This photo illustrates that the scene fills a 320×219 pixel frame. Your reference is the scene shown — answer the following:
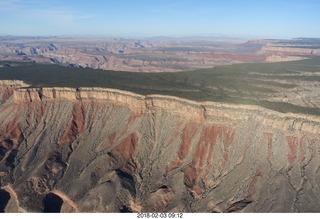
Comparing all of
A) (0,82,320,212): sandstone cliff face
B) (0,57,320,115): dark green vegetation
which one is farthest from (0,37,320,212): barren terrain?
(0,57,320,115): dark green vegetation

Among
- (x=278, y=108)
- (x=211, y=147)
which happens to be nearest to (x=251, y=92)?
(x=278, y=108)

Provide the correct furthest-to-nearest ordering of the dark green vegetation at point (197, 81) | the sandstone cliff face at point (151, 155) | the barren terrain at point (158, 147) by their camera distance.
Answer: the dark green vegetation at point (197, 81) < the barren terrain at point (158, 147) < the sandstone cliff face at point (151, 155)

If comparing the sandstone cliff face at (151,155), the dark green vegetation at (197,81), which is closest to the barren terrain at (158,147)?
the sandstone cliff face at (151,155)

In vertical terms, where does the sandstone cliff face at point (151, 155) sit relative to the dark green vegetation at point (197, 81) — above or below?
below

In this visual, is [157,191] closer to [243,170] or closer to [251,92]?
[243,170]

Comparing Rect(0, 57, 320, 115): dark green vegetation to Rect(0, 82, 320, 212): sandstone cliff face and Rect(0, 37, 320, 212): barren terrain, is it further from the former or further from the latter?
Rect(0, 82, 320, 212): sandstone cliff face

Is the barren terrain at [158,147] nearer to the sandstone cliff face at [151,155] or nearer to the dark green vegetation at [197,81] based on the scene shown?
the sandstone cliff face at [151,155]
